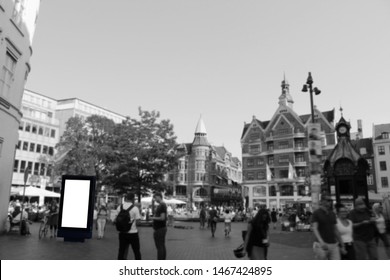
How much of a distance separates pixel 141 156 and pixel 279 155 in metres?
37.2

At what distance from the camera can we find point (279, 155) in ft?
198

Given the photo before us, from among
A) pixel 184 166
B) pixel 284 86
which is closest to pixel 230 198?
pixel 184 166

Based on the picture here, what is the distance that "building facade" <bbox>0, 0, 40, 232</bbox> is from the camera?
14.6 meters

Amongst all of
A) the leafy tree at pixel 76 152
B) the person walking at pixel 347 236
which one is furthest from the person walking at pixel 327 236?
the leafy tree at pixel 76 152

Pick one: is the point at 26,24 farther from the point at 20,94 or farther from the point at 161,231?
the point at 161,231

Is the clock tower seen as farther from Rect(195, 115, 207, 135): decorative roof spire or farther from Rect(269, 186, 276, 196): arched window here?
Rect(195, 115, 207, 135): decorative roof spire

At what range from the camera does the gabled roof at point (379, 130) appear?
A: 59400 mm

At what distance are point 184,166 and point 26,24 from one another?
60218 mm

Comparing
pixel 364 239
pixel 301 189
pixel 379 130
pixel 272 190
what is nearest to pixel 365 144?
pixel 379 130

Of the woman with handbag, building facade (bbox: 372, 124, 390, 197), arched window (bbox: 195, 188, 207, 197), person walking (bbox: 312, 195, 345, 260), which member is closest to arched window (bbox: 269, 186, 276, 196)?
building facade (bbox: 372, 124, 390, 197)

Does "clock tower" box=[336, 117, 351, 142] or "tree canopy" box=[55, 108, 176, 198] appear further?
"tree canopy" box=[55, 108, 176, 198]

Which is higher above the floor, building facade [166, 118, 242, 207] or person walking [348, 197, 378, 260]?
building facade [166, 118, 242, 207]

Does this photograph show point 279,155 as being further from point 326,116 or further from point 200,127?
point 200,127
